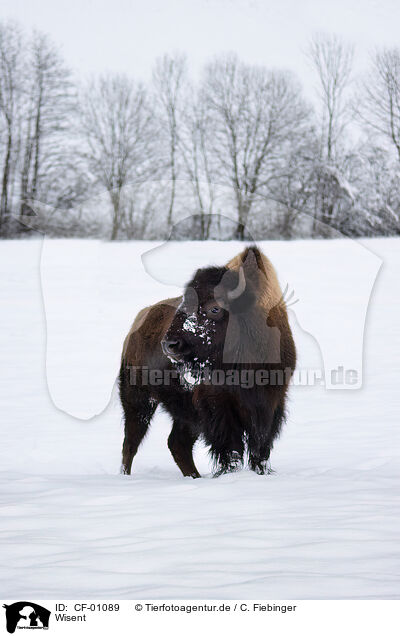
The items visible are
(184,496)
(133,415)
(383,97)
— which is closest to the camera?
(184,496)

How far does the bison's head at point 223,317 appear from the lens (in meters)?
4.58

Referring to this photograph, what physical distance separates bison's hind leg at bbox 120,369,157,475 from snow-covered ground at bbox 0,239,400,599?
0.70 feet

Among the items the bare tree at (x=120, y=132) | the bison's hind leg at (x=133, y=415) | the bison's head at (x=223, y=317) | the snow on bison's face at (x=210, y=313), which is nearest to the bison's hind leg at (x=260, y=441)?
the bison's head at (x=223, y=317)

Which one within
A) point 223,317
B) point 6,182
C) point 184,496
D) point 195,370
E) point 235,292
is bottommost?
point 184,496

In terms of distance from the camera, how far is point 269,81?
43.6ft

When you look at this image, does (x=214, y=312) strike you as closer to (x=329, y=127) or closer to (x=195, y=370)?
(x=195, y=370)

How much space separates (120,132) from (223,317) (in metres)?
10.9

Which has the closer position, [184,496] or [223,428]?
[184,496]

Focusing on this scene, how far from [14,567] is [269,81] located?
12.4 meters

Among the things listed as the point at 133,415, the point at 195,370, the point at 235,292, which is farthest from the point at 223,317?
the point at 133,415

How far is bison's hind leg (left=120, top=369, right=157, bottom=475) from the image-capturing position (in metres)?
5.41

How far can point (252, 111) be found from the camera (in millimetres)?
12695
